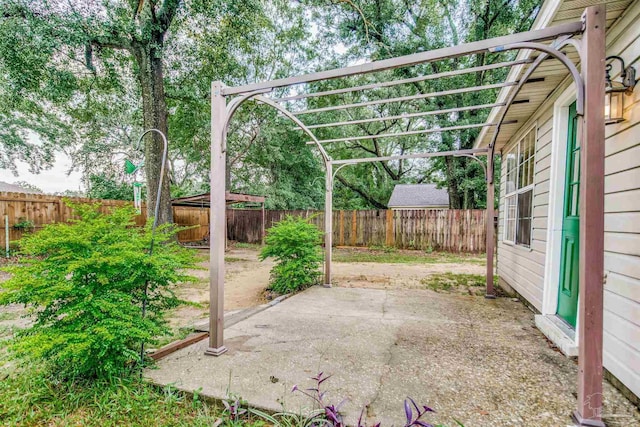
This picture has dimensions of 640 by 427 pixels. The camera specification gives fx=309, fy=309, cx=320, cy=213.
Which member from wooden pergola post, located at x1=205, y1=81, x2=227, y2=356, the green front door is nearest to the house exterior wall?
the green front door

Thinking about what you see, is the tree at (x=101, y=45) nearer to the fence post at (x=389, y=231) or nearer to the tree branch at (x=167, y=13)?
the tree branch at (x=167, y=13)

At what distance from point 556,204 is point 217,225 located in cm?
302

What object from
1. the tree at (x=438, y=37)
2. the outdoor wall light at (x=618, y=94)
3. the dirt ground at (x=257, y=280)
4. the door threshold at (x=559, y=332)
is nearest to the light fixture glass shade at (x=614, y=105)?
the outdoor wall light at (x=618, y=94)

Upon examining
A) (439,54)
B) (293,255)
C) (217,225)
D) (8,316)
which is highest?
(439,54)

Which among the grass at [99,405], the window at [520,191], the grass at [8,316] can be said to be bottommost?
the grass at [8,316]

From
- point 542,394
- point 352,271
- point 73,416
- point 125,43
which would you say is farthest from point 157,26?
point 542,394

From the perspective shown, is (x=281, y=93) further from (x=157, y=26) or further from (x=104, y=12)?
(x=104, y=12)

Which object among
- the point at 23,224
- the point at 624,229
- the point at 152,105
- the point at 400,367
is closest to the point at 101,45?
the point at 152,105

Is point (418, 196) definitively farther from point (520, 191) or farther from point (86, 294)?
point (86, 294)

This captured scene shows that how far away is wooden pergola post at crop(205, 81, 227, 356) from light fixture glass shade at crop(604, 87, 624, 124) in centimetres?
253

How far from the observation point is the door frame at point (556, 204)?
283 centimetres

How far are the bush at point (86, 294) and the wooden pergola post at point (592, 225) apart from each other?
238cm

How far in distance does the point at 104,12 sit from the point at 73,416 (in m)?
7.76

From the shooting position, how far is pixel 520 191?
4121 millimetres
